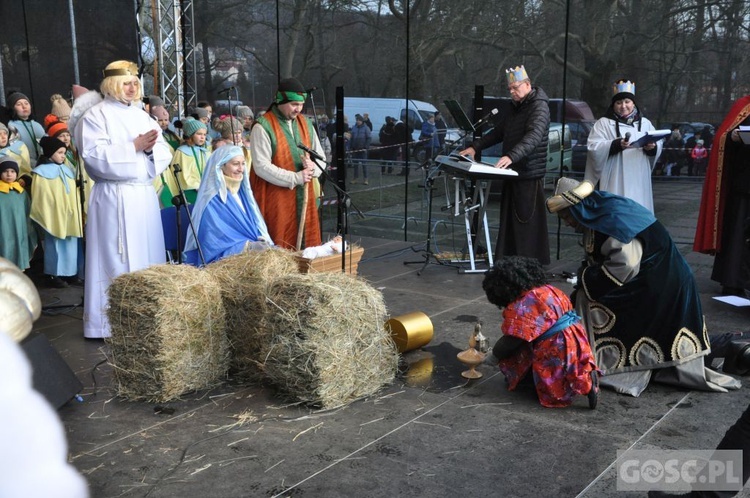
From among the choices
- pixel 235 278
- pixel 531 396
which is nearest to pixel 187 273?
pixel 235 278

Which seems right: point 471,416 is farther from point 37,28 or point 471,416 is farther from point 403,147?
point 37,28

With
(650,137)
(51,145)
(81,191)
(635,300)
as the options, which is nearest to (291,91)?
(81,191)

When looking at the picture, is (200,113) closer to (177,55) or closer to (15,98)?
(177,55)

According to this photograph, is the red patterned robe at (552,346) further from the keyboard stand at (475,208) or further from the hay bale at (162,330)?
the keyboard stand at (475,208)

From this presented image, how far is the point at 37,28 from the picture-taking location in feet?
41.8

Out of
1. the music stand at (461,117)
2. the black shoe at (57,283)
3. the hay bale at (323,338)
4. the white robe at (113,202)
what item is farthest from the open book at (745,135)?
the black shoe at (57,283)

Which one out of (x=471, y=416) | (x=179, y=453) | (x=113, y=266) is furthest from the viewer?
(x=113, y=266)

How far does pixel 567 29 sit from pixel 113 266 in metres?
5.62

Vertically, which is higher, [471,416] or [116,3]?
[116,3]

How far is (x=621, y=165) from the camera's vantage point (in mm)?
7598

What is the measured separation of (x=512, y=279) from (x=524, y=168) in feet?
11.7

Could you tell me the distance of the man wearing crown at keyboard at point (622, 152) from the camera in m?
7.57

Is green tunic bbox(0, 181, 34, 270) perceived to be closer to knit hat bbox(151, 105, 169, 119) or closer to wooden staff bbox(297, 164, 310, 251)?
knit hat bbox(151, 105, 169, 119)

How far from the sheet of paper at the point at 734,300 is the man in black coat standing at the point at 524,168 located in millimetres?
1790
